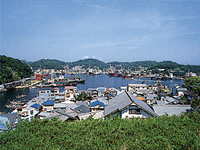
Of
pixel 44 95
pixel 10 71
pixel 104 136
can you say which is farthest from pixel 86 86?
pixel 104 136

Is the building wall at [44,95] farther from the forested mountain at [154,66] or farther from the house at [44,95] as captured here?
the forested mountain at [154,66]

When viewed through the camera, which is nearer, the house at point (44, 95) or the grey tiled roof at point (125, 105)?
the grey tiled roof at point (125, 105)

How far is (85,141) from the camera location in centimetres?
150

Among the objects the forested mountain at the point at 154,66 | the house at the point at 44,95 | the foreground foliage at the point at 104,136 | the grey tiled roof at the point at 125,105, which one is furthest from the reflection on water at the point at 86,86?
the forested mountain at the point at 154,66

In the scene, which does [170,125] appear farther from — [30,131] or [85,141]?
[30,131]

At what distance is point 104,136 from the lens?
1.61 m

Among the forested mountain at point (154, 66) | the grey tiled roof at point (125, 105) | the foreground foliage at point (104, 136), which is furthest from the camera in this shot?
the forested mountain at point (154, 66)

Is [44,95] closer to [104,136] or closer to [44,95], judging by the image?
[44,95]

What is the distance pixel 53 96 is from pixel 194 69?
165ft

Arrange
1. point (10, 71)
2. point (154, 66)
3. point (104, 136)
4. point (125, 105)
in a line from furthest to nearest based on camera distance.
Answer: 1. point (154, 66)
2. point (10, 71)
3. point (125, 105)
4. point (104, 136)

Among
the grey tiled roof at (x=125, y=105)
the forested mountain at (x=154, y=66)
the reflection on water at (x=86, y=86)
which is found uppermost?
the forested mountain at (x=154, y=66)

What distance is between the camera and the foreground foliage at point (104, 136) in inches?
56.2

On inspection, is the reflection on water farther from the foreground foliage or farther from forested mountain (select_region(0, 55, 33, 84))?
the foreground foliage

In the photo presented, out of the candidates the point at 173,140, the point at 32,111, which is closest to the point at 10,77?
the point at 32,111
